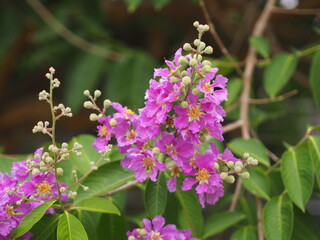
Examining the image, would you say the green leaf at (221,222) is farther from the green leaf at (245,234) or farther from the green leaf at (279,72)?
the green leaf at (279,72)

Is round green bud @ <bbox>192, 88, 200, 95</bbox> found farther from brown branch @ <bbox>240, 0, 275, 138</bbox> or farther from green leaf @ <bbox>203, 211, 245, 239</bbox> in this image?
brown branch @ <bbox>240, 0, 275, 138</bbox>

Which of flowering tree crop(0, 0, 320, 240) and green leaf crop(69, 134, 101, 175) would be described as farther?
green leaf crop(69, 134, 101, 175)

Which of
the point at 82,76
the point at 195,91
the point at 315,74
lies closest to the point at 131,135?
the point at 195,91

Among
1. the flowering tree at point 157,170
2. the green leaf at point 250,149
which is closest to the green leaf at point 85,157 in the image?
the flowering tree at point 157,170

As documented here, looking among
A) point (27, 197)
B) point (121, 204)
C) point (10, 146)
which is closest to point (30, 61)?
point (10, 146)

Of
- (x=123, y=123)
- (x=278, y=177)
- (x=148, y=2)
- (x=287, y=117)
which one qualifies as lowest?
(x=278, y=177)

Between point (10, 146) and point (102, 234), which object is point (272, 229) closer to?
point (102, 234)

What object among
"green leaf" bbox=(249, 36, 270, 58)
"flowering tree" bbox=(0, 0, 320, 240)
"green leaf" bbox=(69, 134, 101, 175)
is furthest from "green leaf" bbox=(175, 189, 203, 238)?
"green leaf" bbox=(249, 36, 270, 58)
